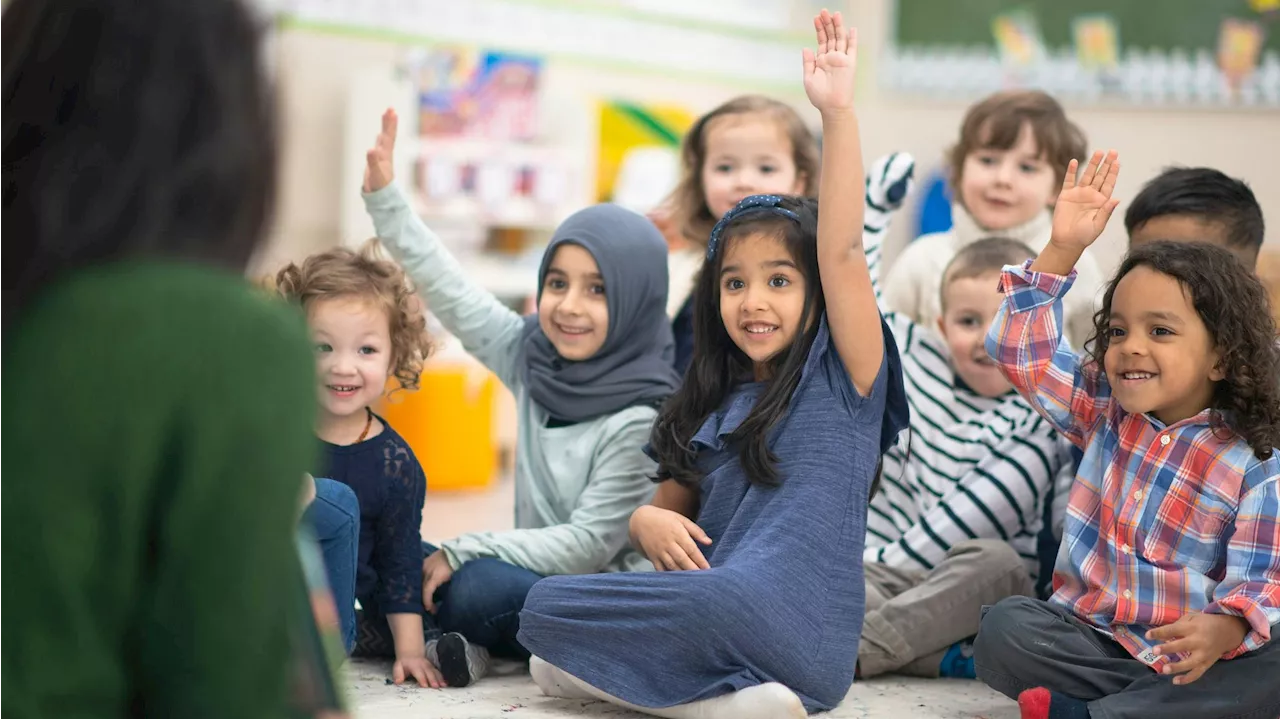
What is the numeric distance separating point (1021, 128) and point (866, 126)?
2759mm

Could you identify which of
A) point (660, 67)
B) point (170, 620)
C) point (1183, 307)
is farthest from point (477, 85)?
point (170, 620)

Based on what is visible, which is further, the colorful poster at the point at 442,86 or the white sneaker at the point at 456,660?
the colorful poster at the point at 442,86

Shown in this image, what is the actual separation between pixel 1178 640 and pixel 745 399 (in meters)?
0.62

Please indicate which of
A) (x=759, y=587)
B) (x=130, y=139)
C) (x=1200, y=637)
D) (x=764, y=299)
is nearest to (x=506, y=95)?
(x=764, y=299)

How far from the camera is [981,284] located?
2.19 metres

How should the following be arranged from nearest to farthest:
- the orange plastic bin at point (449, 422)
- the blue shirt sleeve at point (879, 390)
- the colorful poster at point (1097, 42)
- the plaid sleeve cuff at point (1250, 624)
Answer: the plaid sleeve cuff at point (1250, 624) → the blue shirt sleeve at point (879, 390) → the orange plastic bin at point (449, 422) → the colorful poster at point (1097, 42)

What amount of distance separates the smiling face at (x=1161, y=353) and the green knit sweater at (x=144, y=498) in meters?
1.20

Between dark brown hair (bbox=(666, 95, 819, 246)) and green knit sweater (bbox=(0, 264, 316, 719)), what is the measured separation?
1.75 m

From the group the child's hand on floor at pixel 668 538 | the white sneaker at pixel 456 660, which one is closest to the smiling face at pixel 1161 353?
the child's hand on floor at pixel 668 538

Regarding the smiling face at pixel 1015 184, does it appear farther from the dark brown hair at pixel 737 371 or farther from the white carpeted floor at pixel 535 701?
the white carpeted floor at pixel 535 701

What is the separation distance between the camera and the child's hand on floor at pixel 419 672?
1.84m

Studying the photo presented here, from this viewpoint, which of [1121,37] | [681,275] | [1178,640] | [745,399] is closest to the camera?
[1178,640]

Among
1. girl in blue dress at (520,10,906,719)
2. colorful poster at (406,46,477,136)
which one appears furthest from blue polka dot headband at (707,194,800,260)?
colorful poster at (406,46,477,136)

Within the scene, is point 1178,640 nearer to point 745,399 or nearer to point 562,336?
point 745,399
